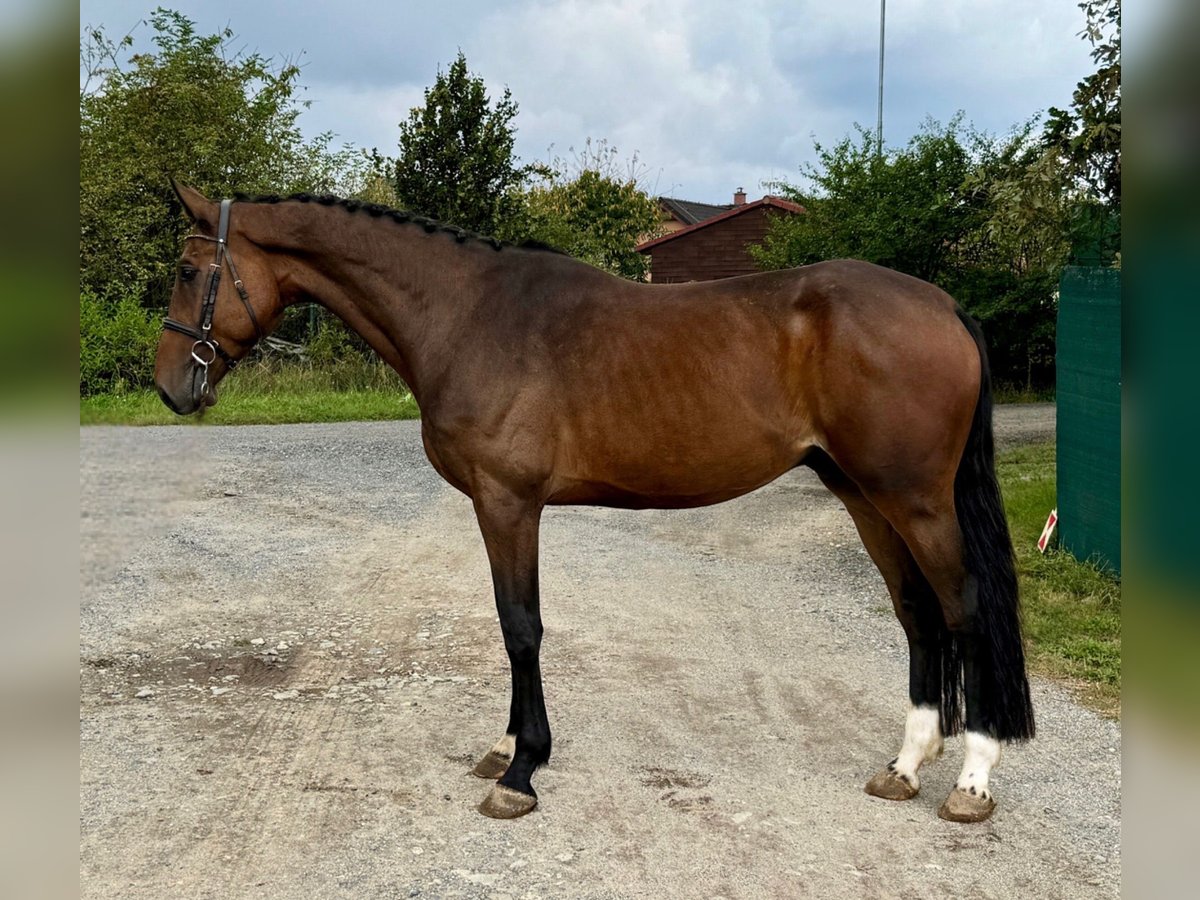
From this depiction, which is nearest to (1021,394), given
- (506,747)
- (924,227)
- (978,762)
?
(924,227)

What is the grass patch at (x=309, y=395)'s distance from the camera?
1506cm

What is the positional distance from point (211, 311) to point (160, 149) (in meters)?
15.8

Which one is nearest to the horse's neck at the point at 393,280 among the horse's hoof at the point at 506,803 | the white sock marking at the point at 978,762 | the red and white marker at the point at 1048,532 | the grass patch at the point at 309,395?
the horse's hoof at the point at 506,803

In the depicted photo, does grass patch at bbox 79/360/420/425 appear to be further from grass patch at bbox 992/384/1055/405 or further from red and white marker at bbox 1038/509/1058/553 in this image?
grass patch at bbox 992/384/1055/405

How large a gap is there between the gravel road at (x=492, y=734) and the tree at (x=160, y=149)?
35.7 ft

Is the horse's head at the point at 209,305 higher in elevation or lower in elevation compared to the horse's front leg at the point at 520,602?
higher

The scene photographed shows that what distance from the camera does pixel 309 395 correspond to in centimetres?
1684

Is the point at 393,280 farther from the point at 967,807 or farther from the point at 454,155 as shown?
the point at 454,155

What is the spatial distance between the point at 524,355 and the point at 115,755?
7.66 feet

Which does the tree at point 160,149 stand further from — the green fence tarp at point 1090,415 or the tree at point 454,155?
the green fence tarp at point 1090,415
